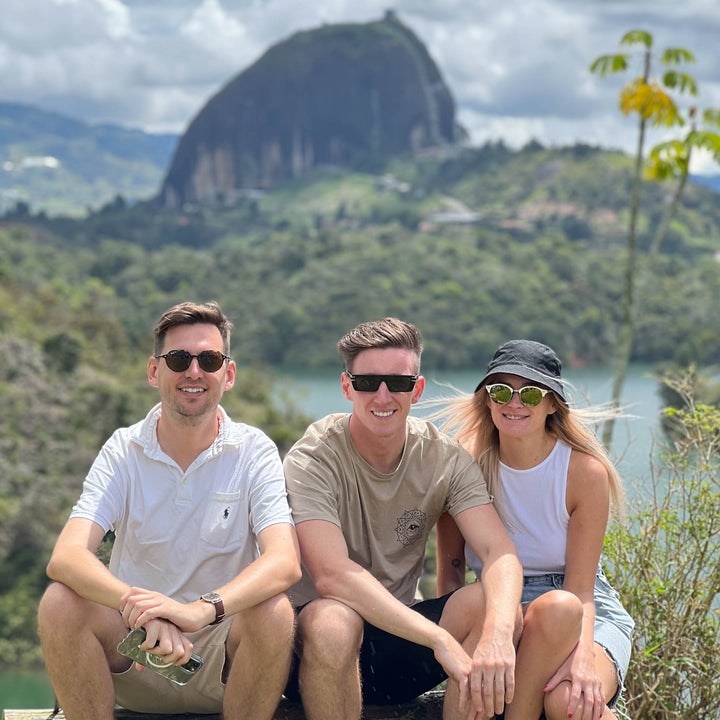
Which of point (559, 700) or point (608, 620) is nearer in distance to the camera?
point (559, 700)

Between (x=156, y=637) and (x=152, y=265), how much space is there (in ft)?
227

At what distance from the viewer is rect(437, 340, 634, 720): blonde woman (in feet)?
9.75

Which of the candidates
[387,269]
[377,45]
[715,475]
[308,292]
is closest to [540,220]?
[387,269]

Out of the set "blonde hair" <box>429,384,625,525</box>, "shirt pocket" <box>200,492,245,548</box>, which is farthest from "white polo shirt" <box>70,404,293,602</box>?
"blonde hair" <box>429,384,625,525</box>

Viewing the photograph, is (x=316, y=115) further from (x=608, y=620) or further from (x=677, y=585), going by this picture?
(x=608, y=620)

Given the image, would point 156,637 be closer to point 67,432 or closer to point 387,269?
point 67,432

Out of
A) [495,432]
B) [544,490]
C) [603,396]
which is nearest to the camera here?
[544,490]

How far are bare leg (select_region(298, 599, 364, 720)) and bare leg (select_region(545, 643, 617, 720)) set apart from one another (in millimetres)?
517

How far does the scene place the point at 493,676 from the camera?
2686 mm

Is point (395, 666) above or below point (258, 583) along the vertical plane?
below

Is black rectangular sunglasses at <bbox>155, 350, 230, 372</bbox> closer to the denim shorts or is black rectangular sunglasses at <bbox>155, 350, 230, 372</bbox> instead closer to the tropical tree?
the denim shorts

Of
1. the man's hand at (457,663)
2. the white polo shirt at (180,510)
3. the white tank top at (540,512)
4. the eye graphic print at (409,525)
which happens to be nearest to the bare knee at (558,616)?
the man's hand at (457,663)

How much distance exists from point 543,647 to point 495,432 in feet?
2.46

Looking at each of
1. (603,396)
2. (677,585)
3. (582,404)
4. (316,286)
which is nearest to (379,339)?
(582,404)
